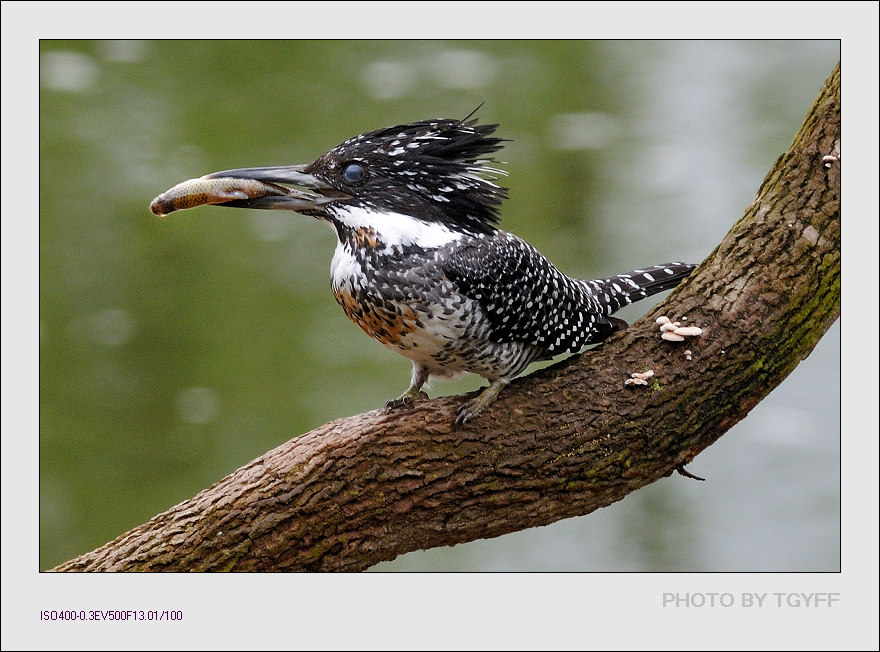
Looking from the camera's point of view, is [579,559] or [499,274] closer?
[499,274]

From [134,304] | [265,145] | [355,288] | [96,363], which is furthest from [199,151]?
[355,288]

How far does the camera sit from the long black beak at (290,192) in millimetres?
2451

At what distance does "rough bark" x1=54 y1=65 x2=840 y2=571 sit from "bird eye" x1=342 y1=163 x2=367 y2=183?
2.43 ft

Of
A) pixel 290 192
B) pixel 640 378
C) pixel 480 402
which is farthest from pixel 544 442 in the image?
pixel 290 192

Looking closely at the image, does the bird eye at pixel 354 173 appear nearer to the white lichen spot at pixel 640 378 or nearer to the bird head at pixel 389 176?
the bird head at pixel 389 176

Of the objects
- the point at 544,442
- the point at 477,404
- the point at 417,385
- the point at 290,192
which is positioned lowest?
the point at 544,442

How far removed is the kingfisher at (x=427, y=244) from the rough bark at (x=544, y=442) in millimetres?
181

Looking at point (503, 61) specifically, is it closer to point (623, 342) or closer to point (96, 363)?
point (623, 342)

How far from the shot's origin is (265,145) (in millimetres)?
4297

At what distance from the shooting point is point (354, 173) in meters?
2.46

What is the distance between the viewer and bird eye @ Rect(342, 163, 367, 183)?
2453 millimetres

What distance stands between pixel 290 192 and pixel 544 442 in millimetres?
1095

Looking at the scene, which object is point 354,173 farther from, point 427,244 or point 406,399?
point 406,399

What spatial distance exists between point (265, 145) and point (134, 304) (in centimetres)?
112
